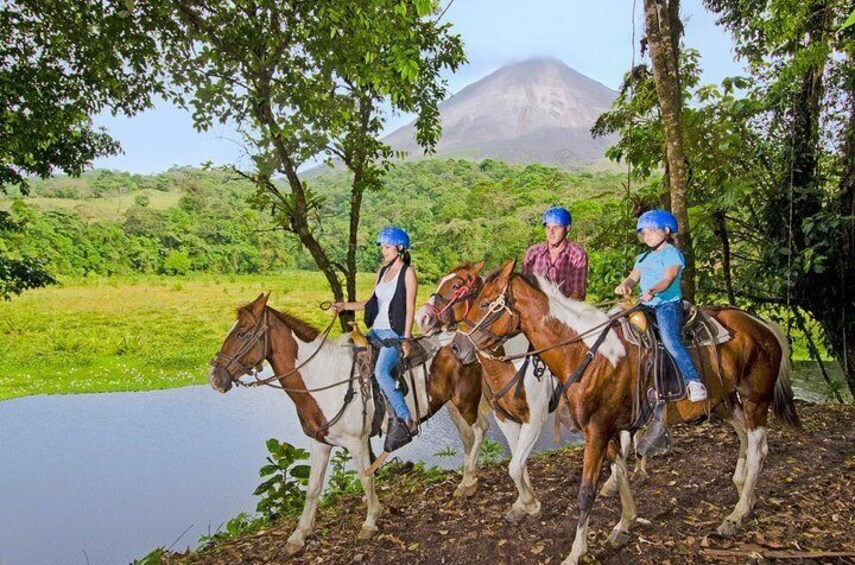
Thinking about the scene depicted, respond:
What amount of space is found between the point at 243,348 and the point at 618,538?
2.99 metres

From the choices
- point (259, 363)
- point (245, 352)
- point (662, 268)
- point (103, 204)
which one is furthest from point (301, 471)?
point (103, 204)

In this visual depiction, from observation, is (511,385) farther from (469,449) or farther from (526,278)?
(469,449)

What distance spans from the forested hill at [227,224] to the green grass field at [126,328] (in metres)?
2.14

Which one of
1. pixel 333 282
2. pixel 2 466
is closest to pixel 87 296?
pixel 2 466

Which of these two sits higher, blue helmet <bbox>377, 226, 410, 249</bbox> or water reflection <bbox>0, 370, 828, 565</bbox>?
blue helmet <bbox>377, 226, 410, 249</bbox>

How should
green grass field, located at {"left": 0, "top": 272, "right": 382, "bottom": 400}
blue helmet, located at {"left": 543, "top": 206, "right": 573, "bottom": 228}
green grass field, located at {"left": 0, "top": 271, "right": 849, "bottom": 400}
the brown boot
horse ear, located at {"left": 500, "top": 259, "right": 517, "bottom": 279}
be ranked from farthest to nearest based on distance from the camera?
green grass field, located at {"left": 0, "top": 272, "right": 382, "bottom": 400}, green grass field, located at {"left": 0, "top": 271, "right": 849, "bottom": 400}, the brown boot, blue helmet, located at {"left": 543, "top": 206, "right": 573, "bottom": 228}, horse ear, located at {"left": 500, "top": 259, "right": 517, "bottom": 279}

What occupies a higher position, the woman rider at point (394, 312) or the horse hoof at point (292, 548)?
the woman rider at point (394, 312)

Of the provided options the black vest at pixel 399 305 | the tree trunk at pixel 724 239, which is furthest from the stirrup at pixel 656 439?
the tree trunk at pixel 724 239

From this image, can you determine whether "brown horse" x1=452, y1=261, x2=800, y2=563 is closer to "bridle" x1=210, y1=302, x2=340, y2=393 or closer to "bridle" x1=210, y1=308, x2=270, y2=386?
"bridle" x1=210, y1=302, x2=340, y2=393

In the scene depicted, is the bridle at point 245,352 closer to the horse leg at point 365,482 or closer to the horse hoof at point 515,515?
the horse leg at point 365,482

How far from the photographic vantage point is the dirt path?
375 centimetres

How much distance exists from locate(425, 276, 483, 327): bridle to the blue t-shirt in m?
1.18

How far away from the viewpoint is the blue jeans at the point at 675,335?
12.3ft

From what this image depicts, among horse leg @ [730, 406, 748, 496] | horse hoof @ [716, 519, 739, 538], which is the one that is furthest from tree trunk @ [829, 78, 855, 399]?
horse hoof @ [716, 519, 739, 538]
